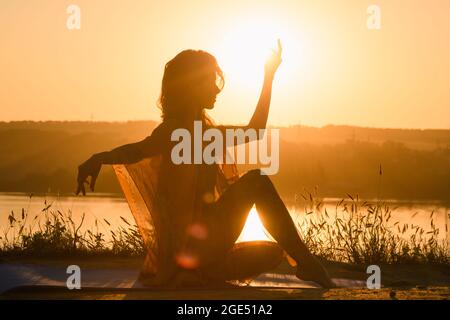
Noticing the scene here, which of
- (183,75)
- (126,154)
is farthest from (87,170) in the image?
(183,75)

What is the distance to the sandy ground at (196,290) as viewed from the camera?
5305 millimetres

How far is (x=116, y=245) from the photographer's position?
9320 mm

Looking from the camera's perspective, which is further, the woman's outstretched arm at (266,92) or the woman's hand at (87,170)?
the woman's outstretched arm at (266,92)

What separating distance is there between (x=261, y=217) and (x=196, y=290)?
0.70m

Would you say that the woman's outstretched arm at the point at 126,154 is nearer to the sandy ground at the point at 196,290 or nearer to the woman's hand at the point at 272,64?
the sandy ground at the point at 196,290

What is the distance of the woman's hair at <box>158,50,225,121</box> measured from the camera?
5840 mm
